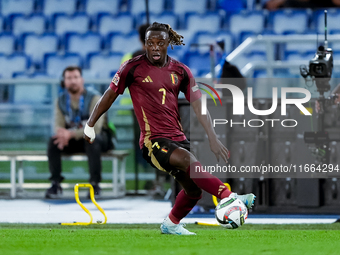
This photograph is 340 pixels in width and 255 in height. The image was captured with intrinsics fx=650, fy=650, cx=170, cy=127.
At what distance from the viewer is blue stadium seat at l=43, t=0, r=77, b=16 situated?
14.9 m

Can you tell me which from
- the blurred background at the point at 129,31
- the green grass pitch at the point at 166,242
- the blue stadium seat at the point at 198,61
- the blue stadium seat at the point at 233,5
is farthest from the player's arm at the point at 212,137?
the blue stadium seat at the point at 233,5

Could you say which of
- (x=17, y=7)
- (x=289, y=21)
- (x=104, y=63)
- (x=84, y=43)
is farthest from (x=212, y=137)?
(x=17, y=7)

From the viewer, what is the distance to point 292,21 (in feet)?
44.1

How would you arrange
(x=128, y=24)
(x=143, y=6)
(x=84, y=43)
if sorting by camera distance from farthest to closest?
(x=143, y=6) < (x=128, y=24) < (x=84, y=43)

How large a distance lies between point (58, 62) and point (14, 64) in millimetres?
1027

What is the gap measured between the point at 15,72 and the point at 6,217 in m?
6.83

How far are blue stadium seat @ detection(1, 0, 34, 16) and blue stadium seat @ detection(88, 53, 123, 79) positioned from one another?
107 inches

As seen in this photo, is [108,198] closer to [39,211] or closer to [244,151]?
[39,211]

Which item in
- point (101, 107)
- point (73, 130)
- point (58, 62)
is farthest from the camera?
point (58, 62)

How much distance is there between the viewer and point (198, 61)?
12.6 metres

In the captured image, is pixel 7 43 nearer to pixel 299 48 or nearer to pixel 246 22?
pixel 246 22

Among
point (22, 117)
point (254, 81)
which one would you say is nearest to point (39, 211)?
point (22, 117)

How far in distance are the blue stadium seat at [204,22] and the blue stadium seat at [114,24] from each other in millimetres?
1368

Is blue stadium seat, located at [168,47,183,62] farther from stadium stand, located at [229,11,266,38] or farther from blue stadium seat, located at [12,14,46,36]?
blue stadium seat, located at [12,14,46,36]
